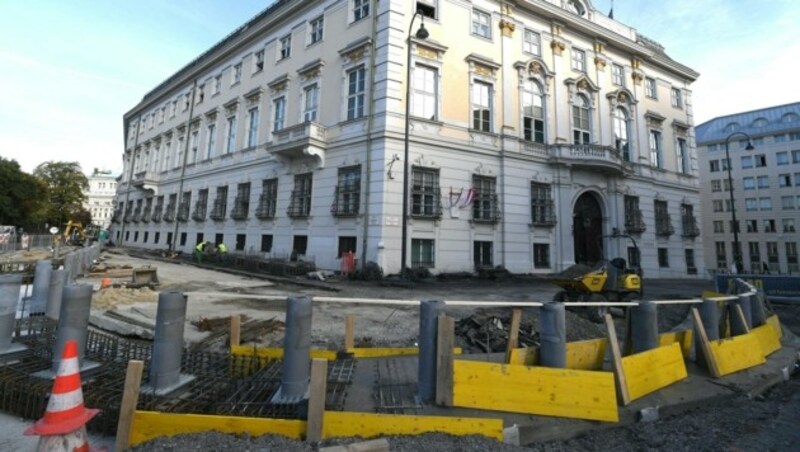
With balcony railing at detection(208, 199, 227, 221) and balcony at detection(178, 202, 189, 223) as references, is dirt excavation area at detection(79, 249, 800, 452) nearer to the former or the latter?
balcony railing at detection(208, 199, 227, 221)

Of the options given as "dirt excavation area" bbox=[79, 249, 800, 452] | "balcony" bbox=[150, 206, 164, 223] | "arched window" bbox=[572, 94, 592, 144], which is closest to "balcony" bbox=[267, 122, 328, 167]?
"dirt excavation area" bbox=[79, 249, 800, 452]

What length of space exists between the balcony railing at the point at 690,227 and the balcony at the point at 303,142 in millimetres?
26081

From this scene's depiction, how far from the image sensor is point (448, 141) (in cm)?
1769

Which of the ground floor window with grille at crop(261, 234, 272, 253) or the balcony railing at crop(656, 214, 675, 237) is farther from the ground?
the balcony railing at crop(656, 214, 675, 237)

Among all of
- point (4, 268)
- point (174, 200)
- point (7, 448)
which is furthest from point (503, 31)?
point (174, 200)

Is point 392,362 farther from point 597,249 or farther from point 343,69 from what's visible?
point 597,249

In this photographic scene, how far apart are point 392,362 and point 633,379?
2.90 metres

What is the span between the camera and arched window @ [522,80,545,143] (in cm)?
2048

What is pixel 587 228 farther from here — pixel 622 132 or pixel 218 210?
pixel 218 210

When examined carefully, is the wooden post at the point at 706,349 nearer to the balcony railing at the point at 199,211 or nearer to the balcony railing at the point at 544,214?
the balcony railing at the point at 544,214

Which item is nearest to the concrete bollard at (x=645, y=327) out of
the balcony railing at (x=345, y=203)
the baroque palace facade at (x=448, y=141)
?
the baroque palace facade at (x=448, y=141)

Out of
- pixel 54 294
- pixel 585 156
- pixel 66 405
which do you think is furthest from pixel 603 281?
pixel 585 156

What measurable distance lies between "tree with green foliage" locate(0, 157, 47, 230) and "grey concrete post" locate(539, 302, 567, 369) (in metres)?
57.0

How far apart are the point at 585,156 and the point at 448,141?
339 inches
